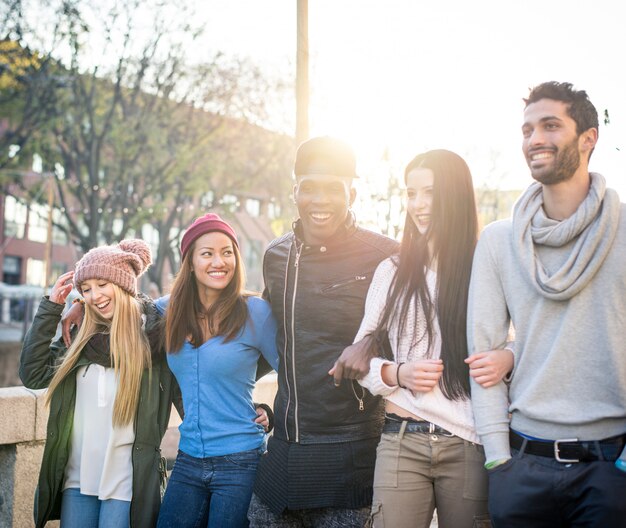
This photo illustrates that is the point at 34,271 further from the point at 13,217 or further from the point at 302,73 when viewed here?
the point at 302,73

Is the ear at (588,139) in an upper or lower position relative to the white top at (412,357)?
upper

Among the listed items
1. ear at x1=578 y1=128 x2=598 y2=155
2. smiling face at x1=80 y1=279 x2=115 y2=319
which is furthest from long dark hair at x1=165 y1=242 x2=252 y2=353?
ear at x1=578 y1=128 x2=598 y2=155

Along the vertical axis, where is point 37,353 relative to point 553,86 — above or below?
below

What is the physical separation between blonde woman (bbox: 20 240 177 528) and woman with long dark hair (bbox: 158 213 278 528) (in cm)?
17

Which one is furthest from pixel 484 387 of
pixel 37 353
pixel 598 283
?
pixel 37 353

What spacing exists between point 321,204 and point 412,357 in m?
0.92

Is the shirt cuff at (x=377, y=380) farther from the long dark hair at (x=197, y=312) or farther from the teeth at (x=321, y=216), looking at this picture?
the long dark hair at (x=197, y=312)

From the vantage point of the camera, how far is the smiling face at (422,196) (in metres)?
3.32

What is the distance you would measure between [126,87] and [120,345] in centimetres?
1882

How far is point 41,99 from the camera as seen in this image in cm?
2022

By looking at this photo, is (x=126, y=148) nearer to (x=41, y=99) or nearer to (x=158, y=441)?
(x=41, y=99)

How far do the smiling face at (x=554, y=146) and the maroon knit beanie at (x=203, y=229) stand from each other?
178 cm

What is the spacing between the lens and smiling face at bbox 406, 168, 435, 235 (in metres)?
3.32

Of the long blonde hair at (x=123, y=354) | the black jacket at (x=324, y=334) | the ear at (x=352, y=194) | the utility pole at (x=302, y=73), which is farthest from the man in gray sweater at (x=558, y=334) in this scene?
the utility pole at (x=302, y=73)
